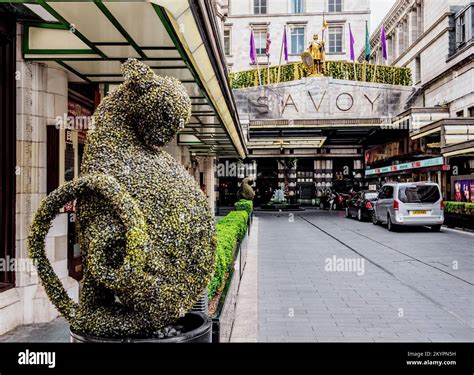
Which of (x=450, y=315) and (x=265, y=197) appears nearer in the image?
(x=450, y=315)

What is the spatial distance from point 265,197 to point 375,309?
1481 inches

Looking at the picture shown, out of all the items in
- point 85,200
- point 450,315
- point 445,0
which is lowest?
point 450,315

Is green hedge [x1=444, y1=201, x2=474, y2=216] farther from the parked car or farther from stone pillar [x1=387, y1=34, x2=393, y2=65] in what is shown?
stone pillar [x1=387, y1=34, x2=393, y2=65]

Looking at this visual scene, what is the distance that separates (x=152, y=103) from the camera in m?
4.05

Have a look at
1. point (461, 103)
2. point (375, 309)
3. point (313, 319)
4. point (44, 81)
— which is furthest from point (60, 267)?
point (461, 103)

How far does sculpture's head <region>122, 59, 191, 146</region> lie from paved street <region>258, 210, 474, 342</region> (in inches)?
129

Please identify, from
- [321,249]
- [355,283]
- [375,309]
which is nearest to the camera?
[375,309]

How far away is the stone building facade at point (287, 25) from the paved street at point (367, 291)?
126 ft

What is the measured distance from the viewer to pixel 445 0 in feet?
102

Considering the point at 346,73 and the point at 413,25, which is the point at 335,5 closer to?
the point at 413,25

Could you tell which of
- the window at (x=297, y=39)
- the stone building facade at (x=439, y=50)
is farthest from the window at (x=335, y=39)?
the stone building facade at (x=439, y=50)

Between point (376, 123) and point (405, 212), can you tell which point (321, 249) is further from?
point (376, 123)

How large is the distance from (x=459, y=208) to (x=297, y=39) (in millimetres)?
36351
